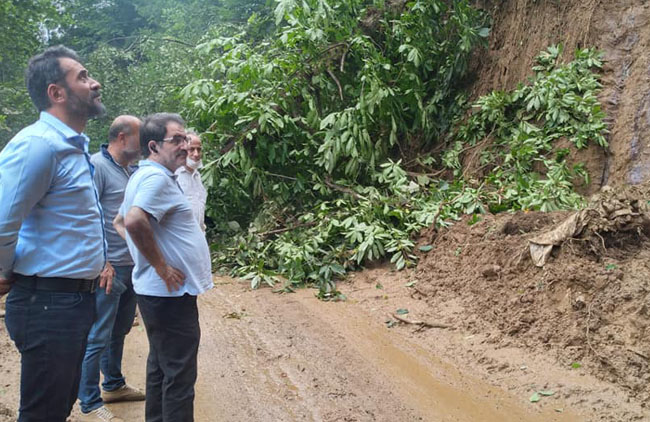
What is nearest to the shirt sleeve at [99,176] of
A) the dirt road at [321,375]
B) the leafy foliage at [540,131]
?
the dirt road at [321,375]

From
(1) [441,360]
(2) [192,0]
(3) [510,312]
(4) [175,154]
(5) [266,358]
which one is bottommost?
(5) [266,358]

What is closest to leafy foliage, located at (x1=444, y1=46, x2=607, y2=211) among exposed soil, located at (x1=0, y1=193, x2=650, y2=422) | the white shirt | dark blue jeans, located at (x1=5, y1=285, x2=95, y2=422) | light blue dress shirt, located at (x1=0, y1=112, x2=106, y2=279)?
exposed soil, located at (x1=0, y1=193, x2=650, y2=422)

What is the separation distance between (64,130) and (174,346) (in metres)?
1.15

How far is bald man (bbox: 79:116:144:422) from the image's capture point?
3506 mm

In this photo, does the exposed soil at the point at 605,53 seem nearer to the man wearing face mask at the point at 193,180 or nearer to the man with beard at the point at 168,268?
the man wearing face mask at the point at 193,180

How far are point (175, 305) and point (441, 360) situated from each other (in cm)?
249

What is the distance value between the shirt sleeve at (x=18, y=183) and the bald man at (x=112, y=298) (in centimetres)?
118

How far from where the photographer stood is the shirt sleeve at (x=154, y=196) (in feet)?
8.63

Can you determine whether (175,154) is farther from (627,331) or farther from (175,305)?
(627,331)

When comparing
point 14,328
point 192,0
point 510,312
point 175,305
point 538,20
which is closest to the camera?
point 14,328

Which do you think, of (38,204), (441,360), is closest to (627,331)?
(441,360)

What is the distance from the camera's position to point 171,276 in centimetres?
267

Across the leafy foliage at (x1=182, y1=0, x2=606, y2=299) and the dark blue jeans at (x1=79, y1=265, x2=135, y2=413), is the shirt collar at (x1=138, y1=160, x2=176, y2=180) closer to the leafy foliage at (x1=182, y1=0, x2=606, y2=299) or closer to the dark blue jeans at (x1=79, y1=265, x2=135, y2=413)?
the dark blue jeans at (x1=79, y1=265, x2=135, y2=413)

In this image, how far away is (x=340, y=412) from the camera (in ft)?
12.0
